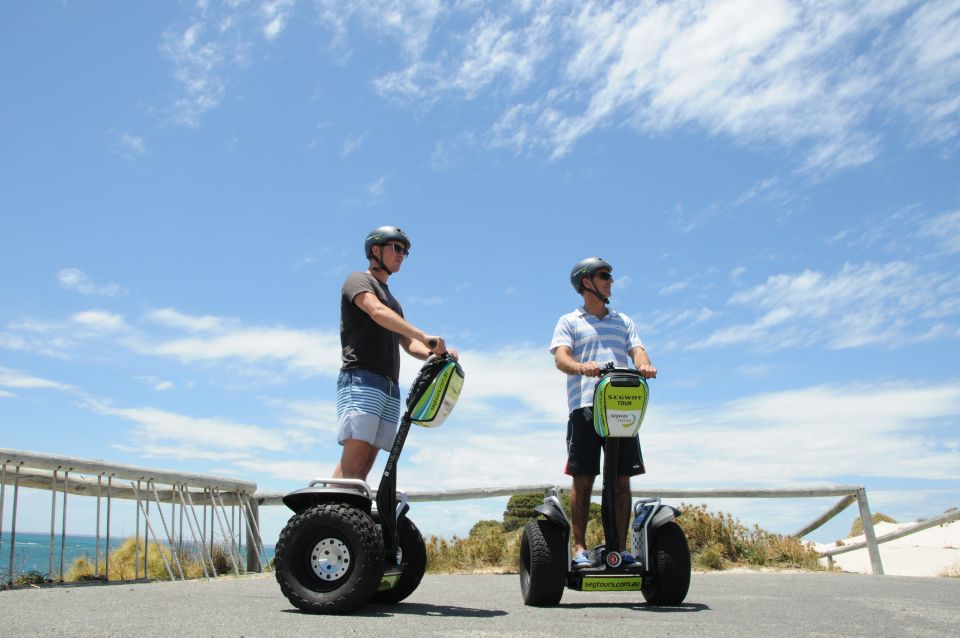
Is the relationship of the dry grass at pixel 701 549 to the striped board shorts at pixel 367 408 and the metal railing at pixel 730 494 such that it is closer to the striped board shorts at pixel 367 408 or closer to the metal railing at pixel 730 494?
the metal railing at pixel 730 494

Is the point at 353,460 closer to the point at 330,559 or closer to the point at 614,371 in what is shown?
A: the point at 330,559

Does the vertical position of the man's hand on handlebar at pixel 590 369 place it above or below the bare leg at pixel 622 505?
above

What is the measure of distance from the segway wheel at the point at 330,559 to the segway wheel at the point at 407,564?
55 cm

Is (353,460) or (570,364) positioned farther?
(570,364)

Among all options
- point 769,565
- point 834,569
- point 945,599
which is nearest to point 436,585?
point 945,599

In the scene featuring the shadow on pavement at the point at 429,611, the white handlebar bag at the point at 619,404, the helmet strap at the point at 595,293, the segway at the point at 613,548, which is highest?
the helmet strap at the point at 595,293

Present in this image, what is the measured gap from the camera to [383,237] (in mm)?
4441

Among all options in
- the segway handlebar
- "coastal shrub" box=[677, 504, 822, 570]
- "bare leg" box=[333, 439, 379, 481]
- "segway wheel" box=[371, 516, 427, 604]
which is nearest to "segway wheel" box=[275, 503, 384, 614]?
"bare leg" box=[333, 439, 379, 481]

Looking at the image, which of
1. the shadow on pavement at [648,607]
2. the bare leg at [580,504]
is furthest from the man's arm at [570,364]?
the shadow on pavement at [648,607]

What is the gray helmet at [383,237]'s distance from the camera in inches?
175

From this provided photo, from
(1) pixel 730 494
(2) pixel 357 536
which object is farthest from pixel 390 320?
(1) pixel 730 494

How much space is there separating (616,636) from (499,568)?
5392 millimetres

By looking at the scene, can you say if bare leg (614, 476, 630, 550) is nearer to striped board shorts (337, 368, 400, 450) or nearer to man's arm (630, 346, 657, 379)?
man's arm (630, 346, 657, 379)

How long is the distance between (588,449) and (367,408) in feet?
4.65
